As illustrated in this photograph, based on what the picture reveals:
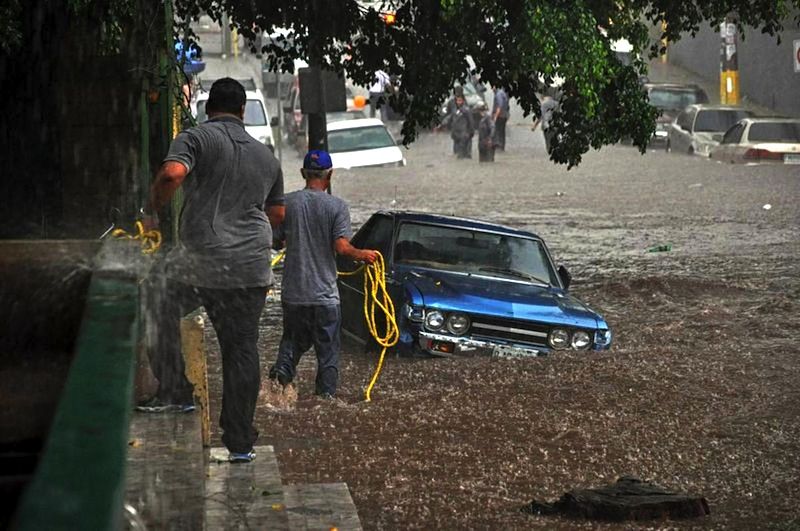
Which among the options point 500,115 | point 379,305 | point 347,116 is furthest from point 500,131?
point 379,305

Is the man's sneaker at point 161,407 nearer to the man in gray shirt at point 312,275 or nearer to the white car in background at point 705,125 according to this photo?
the man in gray shirt at point 312,275

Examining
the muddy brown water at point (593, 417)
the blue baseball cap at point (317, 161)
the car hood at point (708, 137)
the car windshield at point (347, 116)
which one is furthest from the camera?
the car hood at point (708, 137)

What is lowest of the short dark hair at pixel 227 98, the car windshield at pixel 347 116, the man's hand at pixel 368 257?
the car windshield at pixel 347 116

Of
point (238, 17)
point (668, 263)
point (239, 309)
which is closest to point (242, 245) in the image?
point (239, 309)

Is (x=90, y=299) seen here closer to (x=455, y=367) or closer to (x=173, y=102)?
(x=173, y=102)

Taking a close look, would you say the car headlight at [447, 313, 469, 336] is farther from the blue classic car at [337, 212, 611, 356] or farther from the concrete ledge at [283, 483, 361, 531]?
the concrete ledge at [283, 483, 361, 531]

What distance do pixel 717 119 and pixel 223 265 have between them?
116 feet

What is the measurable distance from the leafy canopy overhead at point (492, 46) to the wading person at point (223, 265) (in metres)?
7.90

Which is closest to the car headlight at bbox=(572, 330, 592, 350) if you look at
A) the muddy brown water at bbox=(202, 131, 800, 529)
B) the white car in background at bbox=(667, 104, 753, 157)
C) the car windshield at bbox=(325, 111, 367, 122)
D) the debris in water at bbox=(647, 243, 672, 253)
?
the muddy brown water at bbox=(202, 131, 800, 529)

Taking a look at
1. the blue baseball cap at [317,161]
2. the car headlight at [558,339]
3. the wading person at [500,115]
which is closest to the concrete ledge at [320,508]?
the blue baseball cap at [317,161]

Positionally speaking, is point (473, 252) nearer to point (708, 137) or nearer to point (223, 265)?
point (223, 265)

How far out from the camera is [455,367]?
11359 mm

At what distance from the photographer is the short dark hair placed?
6.95 meters

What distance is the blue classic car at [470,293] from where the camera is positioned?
1153 centimetres
